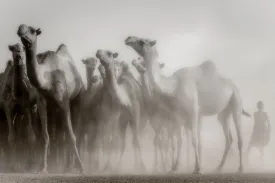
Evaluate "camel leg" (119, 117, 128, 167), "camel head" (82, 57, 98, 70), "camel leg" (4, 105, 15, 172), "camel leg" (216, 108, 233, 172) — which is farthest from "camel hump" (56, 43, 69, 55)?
"camel leg" (216, 108, 233, 172)

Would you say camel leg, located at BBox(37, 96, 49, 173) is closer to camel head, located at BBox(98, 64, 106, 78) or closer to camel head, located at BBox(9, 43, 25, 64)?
camel head, located at BBox(9, 43, 25, 64)

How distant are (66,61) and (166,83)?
2.48 m

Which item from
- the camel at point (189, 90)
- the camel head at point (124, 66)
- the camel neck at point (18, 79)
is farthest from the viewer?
the camel head at point (124, 66)

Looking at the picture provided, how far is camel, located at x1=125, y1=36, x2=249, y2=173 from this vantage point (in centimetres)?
1518

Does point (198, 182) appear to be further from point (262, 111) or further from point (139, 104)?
point (262, 111)

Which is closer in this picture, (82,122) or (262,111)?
(82,122)

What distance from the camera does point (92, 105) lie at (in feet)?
51.4

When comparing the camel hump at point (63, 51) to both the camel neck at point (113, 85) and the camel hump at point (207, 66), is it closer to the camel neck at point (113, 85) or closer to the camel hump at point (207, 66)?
the camel neck at point (113, 85)

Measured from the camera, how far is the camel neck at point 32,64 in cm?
1296

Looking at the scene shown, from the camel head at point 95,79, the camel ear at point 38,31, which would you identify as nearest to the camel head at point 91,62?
the camel head at point 95,79

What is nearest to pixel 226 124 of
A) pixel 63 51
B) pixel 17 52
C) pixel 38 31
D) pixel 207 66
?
pixel 207 66

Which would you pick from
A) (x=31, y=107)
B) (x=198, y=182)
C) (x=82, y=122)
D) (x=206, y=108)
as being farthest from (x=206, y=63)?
(x=198, y=182)

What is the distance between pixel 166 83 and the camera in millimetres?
15430

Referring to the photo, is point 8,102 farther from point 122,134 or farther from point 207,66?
point 207,66
